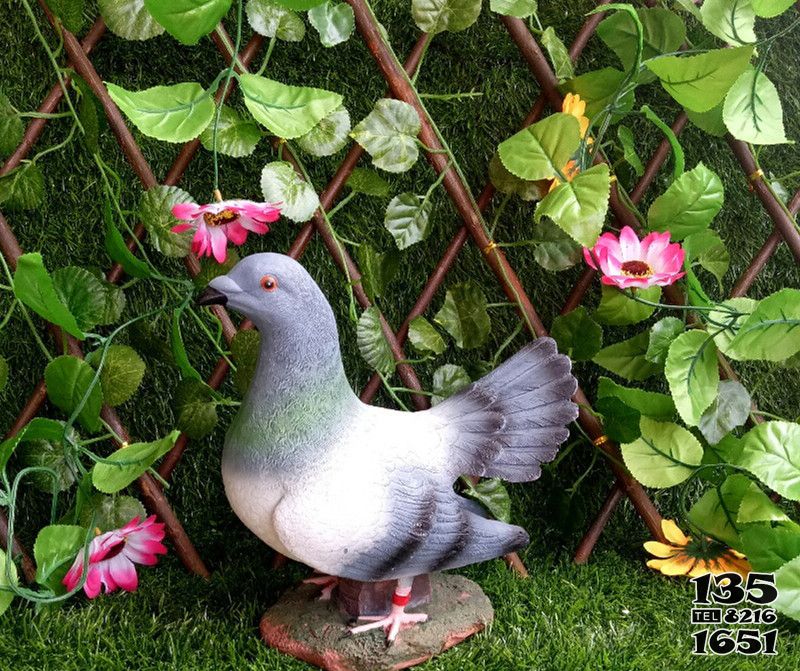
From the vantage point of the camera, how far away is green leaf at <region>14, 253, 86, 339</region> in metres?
0.80

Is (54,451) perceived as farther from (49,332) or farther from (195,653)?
(195,653)

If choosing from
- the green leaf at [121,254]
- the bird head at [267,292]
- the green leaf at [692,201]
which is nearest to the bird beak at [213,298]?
the bird head at [267,292]

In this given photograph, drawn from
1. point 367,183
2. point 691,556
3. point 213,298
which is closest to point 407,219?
point 367,183

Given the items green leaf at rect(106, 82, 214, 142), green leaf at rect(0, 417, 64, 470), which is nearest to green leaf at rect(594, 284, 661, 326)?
green leaf at rect(106, 82, 214, 142)

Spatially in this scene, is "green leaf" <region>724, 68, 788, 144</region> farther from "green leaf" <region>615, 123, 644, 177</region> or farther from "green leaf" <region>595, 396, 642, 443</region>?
"green leaf" <region>595, 396, 642, 443</region>

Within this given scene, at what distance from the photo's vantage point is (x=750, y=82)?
949mm

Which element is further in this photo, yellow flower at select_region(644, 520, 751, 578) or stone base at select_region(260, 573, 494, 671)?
yellow flower at select_region(644, 520, 751, 578)

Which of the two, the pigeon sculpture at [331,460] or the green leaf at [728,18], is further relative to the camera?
the green leaf at [728,18]

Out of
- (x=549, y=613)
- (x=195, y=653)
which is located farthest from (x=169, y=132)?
(x=549, y=613)

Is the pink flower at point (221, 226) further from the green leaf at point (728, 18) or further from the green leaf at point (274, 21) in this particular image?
the green leaf at point (728, 18)

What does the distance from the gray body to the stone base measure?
0.07m

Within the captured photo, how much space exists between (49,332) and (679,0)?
Answer: 72 cm

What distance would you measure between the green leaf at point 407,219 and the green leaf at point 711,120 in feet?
0.98

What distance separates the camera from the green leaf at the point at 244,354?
957mm
